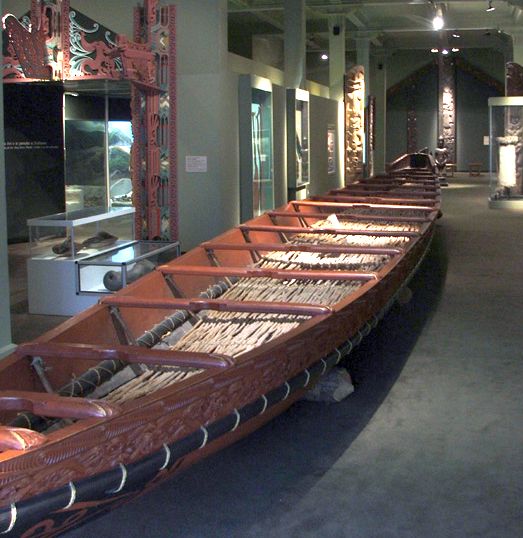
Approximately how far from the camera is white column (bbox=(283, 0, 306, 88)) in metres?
13.9

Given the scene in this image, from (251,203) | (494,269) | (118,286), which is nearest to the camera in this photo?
(118,286)

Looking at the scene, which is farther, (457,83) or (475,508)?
(457,83)

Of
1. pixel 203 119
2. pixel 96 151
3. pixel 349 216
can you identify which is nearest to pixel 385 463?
pixel 349 216

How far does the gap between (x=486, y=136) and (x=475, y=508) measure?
26.6 m

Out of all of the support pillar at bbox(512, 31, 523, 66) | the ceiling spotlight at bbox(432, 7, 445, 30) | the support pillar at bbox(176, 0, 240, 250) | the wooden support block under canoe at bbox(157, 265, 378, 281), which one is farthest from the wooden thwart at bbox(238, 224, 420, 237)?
the support pillar at bbox(512, 31, 523, 66)

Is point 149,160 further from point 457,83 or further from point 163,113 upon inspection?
point 457,83

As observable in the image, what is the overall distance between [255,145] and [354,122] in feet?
25.1

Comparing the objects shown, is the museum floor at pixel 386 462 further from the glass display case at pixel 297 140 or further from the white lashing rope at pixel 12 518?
the glass display case at pixel 297 140

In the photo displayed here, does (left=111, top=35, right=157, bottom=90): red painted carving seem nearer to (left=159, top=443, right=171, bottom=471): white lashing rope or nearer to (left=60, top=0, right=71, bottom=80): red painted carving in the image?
(left=60, top=0, right=71, bottom=80): red painted carving

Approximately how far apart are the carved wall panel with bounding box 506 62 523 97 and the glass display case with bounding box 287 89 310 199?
469 cm

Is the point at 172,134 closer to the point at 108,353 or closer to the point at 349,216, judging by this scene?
the point at 349,216

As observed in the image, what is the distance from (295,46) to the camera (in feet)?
45.7

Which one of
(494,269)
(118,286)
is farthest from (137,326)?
(494,269)

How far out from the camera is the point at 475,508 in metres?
3.31
